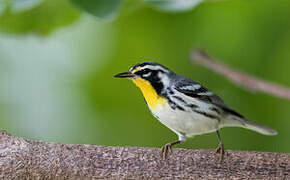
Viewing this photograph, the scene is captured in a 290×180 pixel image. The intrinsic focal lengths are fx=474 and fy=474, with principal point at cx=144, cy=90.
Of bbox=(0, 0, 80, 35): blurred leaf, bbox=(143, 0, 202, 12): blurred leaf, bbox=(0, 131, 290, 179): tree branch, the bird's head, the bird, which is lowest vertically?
bbox=(0, 131, 290, 179): tree branch

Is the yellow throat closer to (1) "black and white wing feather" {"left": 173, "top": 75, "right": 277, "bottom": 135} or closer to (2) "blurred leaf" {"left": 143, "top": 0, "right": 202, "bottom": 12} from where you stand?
(1) "black and white wing feather" {"left": 173, "top": 75, "right": 277, "bottom": 135}

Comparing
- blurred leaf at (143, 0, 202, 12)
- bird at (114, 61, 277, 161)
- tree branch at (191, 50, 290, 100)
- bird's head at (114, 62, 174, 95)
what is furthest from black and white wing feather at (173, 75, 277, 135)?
blurred leaf at (143, 0, 202, 12)

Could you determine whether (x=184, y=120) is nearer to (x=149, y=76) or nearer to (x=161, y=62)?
(x=149, y=76)

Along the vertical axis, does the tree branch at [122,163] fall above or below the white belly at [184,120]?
below

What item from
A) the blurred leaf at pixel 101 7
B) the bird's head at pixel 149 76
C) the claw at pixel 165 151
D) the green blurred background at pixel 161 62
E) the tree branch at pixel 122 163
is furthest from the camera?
the green blurred background at pixel 161 62

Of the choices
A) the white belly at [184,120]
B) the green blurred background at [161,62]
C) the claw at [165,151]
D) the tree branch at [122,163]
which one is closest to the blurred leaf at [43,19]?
the green blurred background at [161,62]

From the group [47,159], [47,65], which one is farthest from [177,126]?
[47,65]

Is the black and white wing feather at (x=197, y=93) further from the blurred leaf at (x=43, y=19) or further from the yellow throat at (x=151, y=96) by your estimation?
the blurred leaf at (x=43, y=19)
